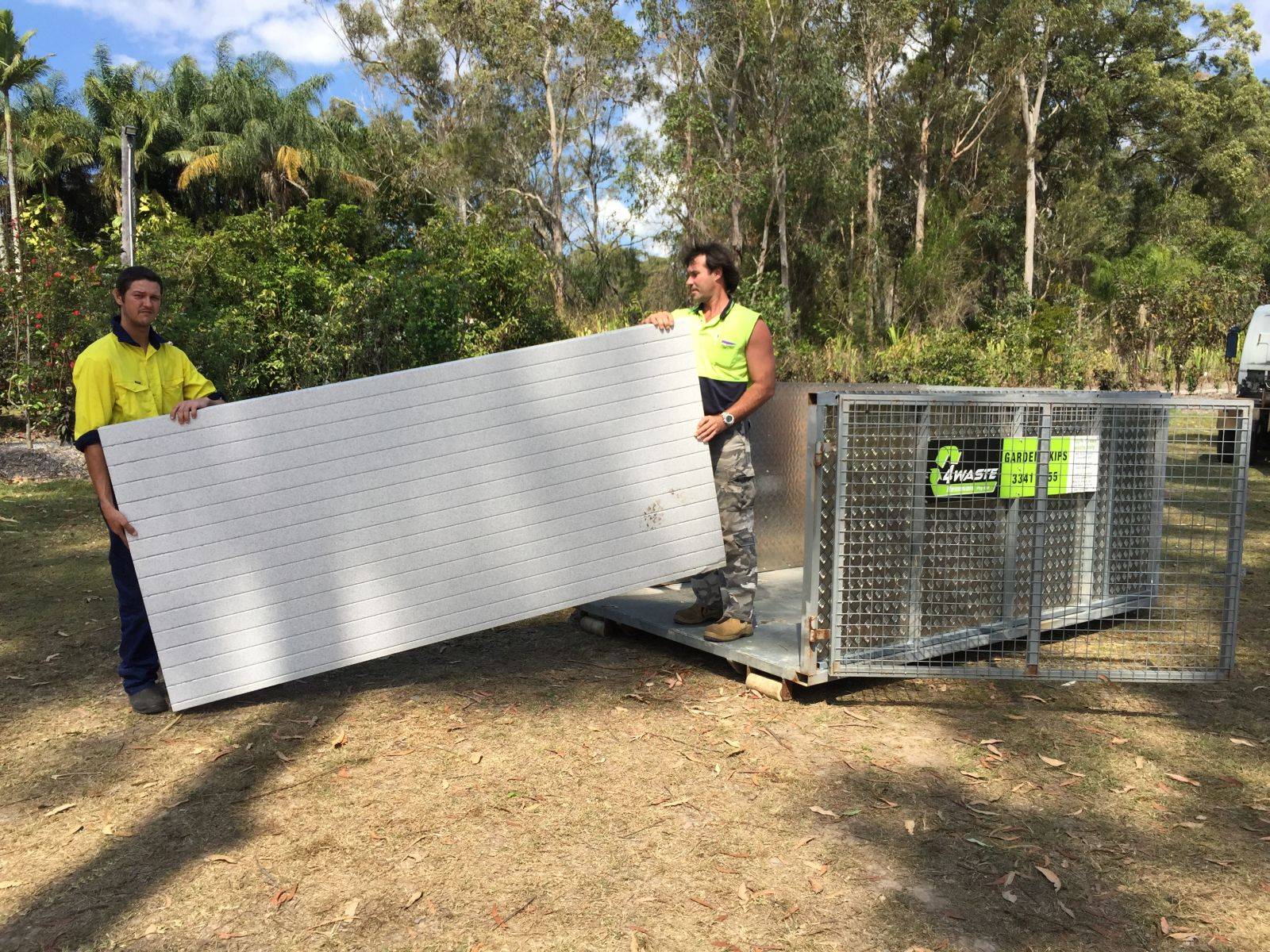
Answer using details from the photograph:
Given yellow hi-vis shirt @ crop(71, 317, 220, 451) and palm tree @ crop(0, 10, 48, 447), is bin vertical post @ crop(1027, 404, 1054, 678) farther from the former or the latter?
palm tree @ crop(0, 10, 48, 447)

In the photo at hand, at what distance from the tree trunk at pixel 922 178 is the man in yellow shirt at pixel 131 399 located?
34488mm

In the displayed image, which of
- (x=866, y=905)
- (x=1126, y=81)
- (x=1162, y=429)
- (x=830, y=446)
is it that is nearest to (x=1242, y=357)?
(x=1162, y=429)

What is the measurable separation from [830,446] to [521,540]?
1368 mm

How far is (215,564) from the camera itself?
391 centimetres

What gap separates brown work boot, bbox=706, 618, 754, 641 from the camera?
4.59 m

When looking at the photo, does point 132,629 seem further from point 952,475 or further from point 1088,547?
point 1088,547

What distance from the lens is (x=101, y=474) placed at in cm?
386

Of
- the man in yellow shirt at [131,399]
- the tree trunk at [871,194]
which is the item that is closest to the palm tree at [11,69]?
the tree trunk at [871,194]

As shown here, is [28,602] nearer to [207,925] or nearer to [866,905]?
[207,925]

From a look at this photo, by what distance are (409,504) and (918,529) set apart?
7.03 ft

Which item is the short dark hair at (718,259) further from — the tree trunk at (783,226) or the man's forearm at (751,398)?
the tree trunk at (783,226)

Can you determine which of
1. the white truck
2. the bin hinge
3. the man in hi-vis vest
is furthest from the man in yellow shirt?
the white truck

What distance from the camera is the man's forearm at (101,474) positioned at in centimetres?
383

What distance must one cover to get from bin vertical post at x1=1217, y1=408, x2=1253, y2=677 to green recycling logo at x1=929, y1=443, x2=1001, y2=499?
3.47 ft
